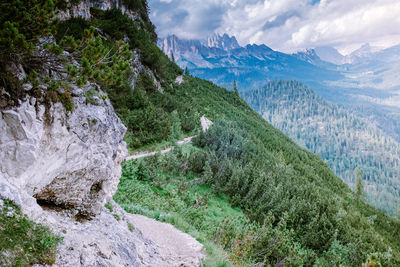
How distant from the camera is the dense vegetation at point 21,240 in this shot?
3314 mm

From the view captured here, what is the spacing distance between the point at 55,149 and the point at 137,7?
42.9 metres

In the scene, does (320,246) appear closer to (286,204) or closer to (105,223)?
(286,204)

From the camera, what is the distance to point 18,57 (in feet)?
16.1

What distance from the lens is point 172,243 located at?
27.9 feet

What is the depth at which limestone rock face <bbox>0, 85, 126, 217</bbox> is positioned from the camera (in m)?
4.31

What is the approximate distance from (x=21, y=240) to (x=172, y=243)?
5688mm

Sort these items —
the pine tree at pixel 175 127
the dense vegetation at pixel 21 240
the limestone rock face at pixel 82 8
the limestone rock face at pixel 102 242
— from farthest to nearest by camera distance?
the pine tree at pixel 175 127
the limestone rock face at pixel 82 8
the limestone rock face at pixel 102 242
the dense vegetation at pixel 21 240

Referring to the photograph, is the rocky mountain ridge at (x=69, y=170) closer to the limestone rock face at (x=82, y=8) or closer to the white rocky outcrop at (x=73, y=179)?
the white rocky outcrop at (x=73, y=179)

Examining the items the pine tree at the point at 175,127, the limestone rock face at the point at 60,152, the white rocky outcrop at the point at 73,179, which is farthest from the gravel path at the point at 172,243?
the pine tree at the point at 175,127

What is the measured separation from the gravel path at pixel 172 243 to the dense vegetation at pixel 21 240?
12.4 feet

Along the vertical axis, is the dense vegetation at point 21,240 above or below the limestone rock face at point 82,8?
below

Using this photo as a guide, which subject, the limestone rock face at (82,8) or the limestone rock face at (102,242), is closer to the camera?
the limestone rock face at (102,242)

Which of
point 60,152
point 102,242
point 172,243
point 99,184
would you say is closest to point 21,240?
point 102,242

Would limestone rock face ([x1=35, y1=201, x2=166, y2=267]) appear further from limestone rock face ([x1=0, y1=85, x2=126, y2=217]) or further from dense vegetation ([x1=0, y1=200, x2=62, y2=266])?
limestone rock face ([x1=0, y1=85, x2=126, y2=217])
